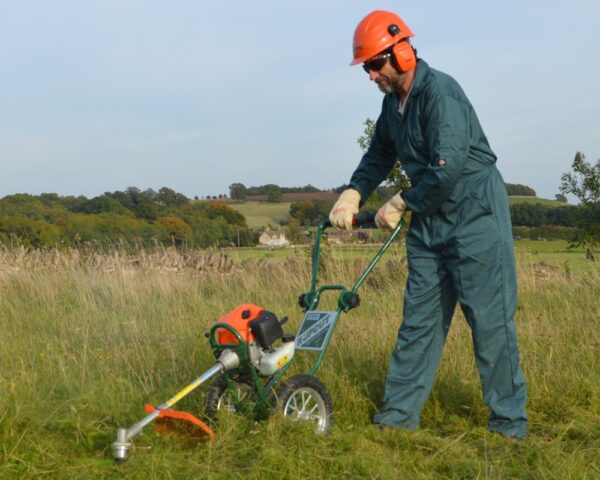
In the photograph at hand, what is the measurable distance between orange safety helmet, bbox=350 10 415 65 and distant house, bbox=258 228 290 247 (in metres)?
9.31

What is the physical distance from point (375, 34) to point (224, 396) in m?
2.03

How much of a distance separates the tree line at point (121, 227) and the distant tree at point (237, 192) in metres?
14.3

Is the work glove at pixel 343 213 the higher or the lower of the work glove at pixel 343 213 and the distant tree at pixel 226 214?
the higher

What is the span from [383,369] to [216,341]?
174cm

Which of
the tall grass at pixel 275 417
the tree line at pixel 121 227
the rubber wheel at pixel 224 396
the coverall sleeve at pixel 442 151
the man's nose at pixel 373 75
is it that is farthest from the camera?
the tree line at pixel 121 227

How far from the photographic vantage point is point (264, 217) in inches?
935

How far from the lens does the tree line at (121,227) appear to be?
509 inches

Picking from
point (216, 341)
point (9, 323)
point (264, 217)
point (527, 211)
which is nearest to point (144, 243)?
point (9, 323)

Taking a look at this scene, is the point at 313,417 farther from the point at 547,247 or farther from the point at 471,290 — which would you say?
the point at 547,247

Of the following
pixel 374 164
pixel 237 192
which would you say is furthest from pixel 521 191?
pixel 374 164

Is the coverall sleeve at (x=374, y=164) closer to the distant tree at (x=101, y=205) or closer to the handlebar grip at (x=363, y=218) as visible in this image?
the handlebar grip at (x=363, y=218)

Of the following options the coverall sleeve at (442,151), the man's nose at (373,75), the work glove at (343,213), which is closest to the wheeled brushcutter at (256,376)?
the work glove at (343,213)

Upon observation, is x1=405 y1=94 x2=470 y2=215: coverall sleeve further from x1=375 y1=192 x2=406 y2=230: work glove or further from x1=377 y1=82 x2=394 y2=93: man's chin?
x1=377 y1=82 x2=394 y2=93: man's chin

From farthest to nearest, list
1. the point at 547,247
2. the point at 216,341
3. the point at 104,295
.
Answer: the point at 547,247
the point at 104,295
the point at 216,341
